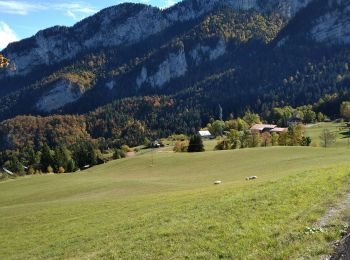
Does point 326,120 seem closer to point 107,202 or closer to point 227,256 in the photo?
point 107,202

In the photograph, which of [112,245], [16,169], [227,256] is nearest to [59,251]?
[112,245]

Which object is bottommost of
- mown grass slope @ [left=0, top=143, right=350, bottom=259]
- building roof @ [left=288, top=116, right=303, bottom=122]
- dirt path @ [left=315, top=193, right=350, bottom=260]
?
mown grass slope @ [left=0, top=143, right=350, bottom=259]

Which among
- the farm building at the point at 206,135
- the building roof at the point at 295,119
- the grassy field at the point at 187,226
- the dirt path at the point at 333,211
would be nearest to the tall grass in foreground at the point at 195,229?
the grassy field at the point at 187,226

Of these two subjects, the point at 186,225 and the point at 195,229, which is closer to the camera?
the point at 195,229

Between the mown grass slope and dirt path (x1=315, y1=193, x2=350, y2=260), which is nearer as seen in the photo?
dirt path (x1=315, y1=193, x2=350, y2=260)

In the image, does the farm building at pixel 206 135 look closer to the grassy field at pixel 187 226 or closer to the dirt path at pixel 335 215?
the grassy field at pixel 187 226

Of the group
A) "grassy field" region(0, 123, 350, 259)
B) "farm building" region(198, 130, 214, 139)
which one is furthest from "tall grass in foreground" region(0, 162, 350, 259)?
"farm building" region(198, 130, 214, 139)

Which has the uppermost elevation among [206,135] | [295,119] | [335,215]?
[295,119]

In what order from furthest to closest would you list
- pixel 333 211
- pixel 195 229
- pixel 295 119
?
pixel 295 119
pixel 195 229
pixel 333 211

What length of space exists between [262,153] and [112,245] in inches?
2070

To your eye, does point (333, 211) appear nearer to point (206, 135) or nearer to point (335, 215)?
point (335, 215)

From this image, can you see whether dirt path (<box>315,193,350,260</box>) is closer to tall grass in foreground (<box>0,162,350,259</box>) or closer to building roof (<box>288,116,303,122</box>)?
tall grass in foreground (<box>0,162,350,259</box>)

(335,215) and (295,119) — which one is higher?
(295,119)

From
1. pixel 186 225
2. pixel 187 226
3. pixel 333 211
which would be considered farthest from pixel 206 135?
pixel 333 211
